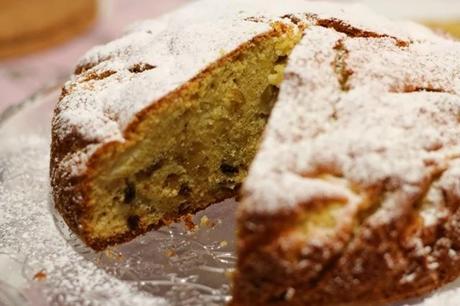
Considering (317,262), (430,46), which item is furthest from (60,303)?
(430,46)

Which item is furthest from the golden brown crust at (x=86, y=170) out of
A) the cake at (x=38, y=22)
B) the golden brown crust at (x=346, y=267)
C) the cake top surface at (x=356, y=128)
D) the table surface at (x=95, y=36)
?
the cake at (x=38, y=22)

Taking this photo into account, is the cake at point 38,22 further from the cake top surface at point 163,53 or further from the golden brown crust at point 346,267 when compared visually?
the golden brown crust at point 346,267

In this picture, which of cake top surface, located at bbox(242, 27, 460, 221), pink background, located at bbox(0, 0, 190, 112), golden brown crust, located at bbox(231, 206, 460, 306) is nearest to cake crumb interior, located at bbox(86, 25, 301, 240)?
cake top surface, located at bbox(242, 27, 460, 221)

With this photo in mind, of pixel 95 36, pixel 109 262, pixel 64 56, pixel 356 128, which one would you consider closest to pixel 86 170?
pixel 109 262

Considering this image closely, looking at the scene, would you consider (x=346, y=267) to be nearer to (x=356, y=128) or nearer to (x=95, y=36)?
(x=356, y=128)

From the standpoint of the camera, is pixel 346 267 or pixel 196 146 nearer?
pixel 346 267

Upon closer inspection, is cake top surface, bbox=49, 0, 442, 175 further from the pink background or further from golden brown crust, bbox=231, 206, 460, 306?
the pink background
